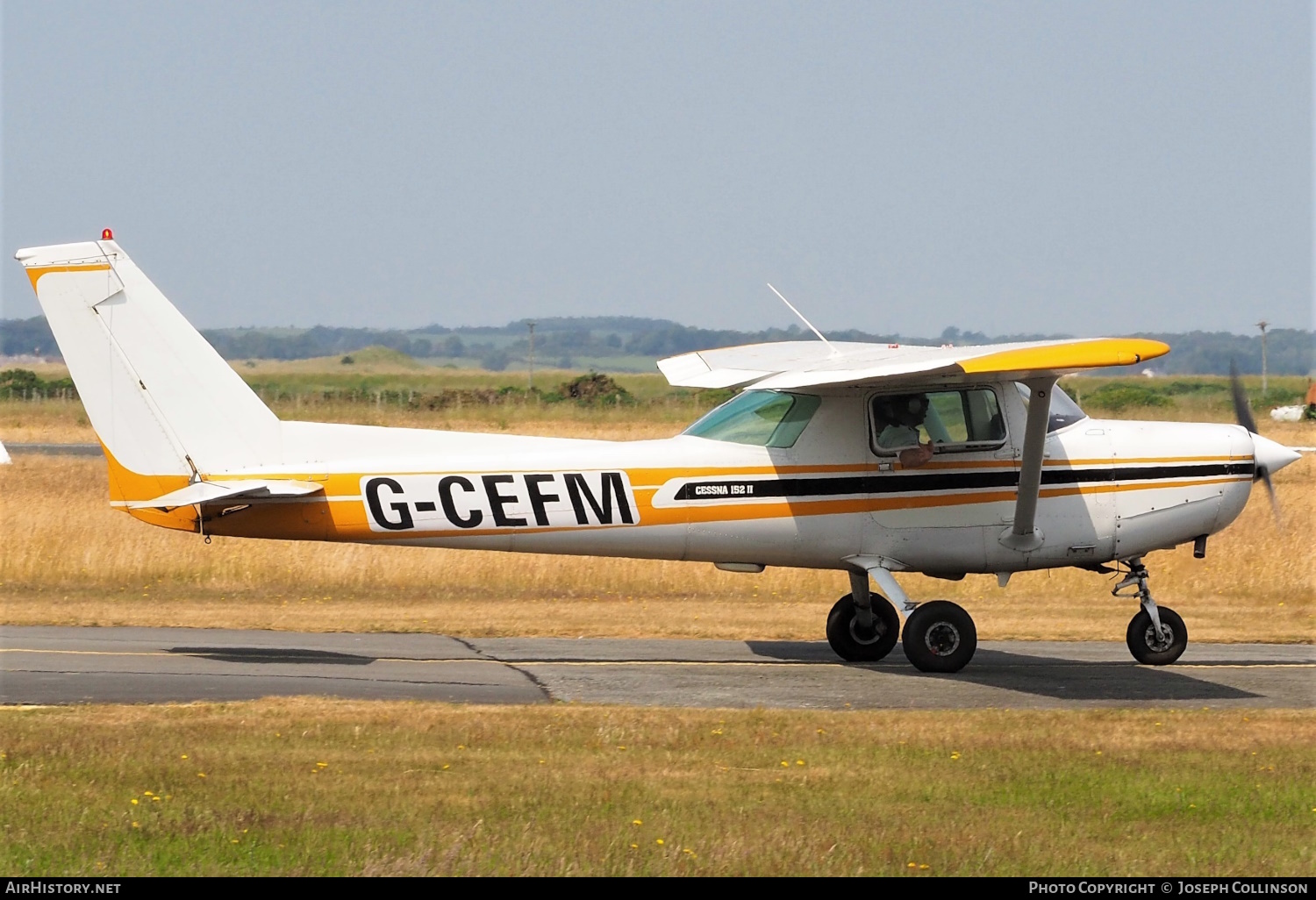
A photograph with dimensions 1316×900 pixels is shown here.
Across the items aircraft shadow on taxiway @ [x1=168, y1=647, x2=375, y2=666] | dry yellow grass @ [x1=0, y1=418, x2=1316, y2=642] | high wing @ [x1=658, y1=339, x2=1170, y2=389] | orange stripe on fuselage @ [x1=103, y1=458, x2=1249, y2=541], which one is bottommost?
dry yellow grass @ [x1=0, y1=418, x2=1316, y2=642]

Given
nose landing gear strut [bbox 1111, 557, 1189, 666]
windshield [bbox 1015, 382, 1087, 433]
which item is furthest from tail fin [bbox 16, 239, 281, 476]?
nose landing gear strut [bbox 1111, 557, 1189, 666]

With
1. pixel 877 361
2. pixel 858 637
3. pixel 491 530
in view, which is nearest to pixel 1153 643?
pixel 858 637

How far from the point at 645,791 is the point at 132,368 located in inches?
251

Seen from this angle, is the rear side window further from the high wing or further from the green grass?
the green grass

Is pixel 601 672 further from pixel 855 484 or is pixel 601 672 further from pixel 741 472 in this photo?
pixel 855 484

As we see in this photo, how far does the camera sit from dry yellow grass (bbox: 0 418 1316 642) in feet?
49.8

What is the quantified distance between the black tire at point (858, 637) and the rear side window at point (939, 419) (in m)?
1.81

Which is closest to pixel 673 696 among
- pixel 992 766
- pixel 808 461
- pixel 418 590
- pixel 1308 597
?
pixel 808 461

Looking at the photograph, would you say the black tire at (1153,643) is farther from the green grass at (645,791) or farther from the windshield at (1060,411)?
the green grass at (645,791)

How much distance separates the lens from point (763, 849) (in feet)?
21.1

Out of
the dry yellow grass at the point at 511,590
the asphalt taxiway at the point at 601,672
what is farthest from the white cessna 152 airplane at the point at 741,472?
the dry yellow grass at the point at 511,590

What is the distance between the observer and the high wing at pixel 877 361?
33.8 ft

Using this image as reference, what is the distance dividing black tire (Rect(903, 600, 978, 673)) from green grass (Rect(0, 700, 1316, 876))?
2.00 m
